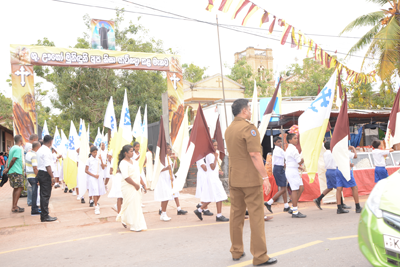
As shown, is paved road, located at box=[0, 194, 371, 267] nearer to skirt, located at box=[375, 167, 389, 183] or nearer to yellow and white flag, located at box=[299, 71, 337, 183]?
yellow and white flag, located at box=[299, 71, 337, 183]

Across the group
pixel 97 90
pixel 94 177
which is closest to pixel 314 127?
pixel 94 177

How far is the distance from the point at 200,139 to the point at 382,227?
15.0ft

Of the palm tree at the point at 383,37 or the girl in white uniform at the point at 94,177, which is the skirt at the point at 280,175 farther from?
the palm tree at the point at 383,37

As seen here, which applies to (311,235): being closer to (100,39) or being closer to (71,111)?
(100,39)

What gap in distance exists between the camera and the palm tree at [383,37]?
1430 centimetres

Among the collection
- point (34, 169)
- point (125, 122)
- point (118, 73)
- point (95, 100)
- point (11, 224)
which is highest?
point (118, 73)

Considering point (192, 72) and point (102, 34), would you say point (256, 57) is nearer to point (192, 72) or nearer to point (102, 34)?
point (192, 72)

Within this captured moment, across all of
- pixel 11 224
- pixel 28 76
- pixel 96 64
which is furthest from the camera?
pixel 96 64

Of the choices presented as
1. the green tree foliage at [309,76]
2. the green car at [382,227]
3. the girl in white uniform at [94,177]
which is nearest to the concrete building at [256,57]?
the green tree foliage at [309,76]

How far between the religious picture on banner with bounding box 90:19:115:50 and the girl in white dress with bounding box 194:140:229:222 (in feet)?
30.0

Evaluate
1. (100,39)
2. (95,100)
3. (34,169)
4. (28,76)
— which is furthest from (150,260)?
(95,100)

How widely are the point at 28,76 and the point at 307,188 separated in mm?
10249

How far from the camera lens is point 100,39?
1475 cm

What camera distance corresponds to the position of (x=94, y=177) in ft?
31.4
